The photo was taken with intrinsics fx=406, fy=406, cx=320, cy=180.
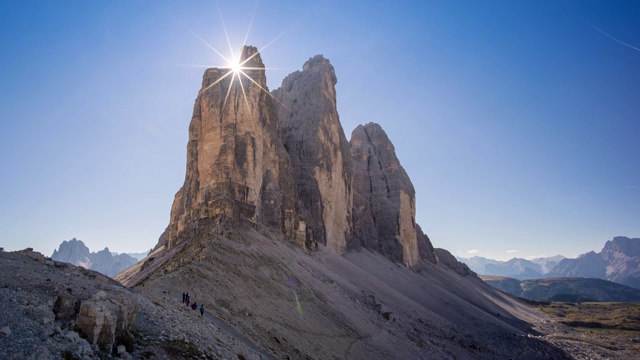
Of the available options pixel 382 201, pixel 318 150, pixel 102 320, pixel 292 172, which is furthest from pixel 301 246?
pixel 382 201

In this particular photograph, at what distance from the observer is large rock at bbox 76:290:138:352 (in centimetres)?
1465

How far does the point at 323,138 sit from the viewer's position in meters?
91.9

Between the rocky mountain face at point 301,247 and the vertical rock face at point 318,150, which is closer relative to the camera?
the rocky mountain face at point 301,247

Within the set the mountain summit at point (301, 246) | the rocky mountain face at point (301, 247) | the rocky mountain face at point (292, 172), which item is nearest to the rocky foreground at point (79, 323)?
the rocky mountain face at point (301, 247)

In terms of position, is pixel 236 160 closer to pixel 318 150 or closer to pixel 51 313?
pixel 318 150

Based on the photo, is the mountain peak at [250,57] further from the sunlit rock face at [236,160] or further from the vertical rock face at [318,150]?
the vertical rock face at [318,150]

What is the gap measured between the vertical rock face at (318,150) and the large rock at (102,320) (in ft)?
182

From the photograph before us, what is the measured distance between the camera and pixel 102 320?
14938mm

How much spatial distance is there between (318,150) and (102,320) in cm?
7512

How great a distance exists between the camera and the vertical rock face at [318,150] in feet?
276

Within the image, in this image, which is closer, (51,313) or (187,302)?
(51,313)

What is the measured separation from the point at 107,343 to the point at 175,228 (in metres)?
58.7

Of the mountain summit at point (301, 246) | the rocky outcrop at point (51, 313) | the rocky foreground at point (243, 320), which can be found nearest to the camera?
the rocky outcrop at point (51, 313)

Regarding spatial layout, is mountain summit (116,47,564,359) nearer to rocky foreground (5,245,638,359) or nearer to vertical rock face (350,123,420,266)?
rocky foreground (5,245,638,359)
